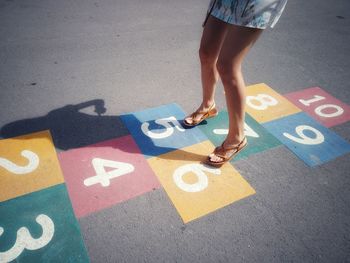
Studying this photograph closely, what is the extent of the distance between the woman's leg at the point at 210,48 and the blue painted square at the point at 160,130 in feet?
1.40

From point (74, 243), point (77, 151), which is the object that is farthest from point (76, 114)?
point (74, 243)

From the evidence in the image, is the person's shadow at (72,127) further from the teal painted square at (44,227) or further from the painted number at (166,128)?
the teal painted square at (44,227)

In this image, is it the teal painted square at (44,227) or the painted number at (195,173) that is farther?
the painted number at (195,173)

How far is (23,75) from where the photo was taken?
3.43 metres

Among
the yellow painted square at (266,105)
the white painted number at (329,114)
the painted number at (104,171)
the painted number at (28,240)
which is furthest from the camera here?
the white painted number at (329,114)

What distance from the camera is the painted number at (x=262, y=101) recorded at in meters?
3.31

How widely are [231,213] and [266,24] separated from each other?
1.44m

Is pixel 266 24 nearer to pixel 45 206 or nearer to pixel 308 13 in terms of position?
pixel 45 206

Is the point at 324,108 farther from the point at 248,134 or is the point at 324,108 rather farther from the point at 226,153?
the point at 226,153

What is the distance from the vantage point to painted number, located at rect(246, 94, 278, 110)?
10.8 ft

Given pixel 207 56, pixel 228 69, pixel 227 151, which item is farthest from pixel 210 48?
pixel 227 151

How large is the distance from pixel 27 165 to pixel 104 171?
683mm

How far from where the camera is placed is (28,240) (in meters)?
1.83

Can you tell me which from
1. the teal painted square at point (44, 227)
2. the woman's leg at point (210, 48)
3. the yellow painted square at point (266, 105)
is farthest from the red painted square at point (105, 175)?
the yellow painted square at point (266, 105)
